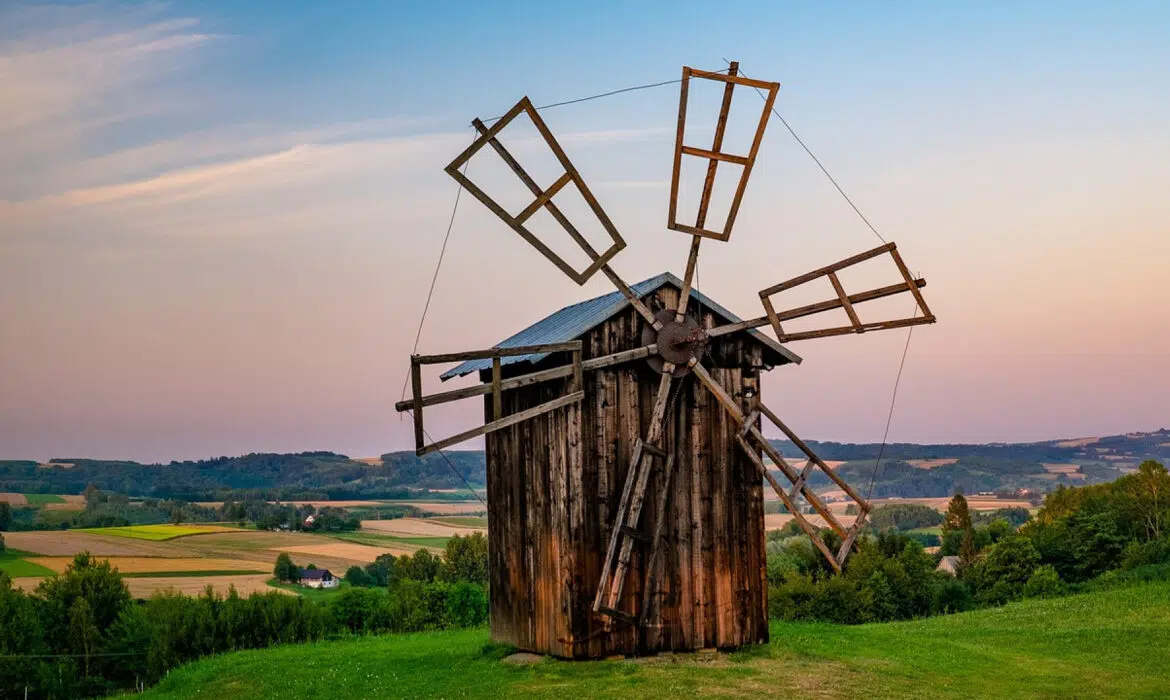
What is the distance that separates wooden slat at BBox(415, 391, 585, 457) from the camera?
16016 mm

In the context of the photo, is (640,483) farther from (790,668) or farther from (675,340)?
(790,668)

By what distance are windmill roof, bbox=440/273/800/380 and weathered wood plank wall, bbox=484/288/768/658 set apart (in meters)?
0.19

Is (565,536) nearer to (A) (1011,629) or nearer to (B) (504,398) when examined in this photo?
(B) (504,398)

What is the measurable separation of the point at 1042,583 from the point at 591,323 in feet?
97.8

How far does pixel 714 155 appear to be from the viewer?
1802cm

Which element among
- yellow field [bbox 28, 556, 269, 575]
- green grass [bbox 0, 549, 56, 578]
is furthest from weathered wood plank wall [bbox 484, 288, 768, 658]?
green grass [bbox 0, 549, 56, 578]

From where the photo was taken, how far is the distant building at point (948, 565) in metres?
49.6

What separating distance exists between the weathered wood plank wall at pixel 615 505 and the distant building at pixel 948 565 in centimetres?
3336

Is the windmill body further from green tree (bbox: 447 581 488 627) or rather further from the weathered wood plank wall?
green tree (bbox: 447 581 488 627)

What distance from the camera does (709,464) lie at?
1823 centimetres

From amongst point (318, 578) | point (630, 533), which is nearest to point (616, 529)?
point (630, 533)

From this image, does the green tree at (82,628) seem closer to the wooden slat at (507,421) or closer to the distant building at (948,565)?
the wooden slat at (507,421)

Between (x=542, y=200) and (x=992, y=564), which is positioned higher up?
(x=542, y=200)

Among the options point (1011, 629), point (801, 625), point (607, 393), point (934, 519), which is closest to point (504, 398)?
point (607, 393)
